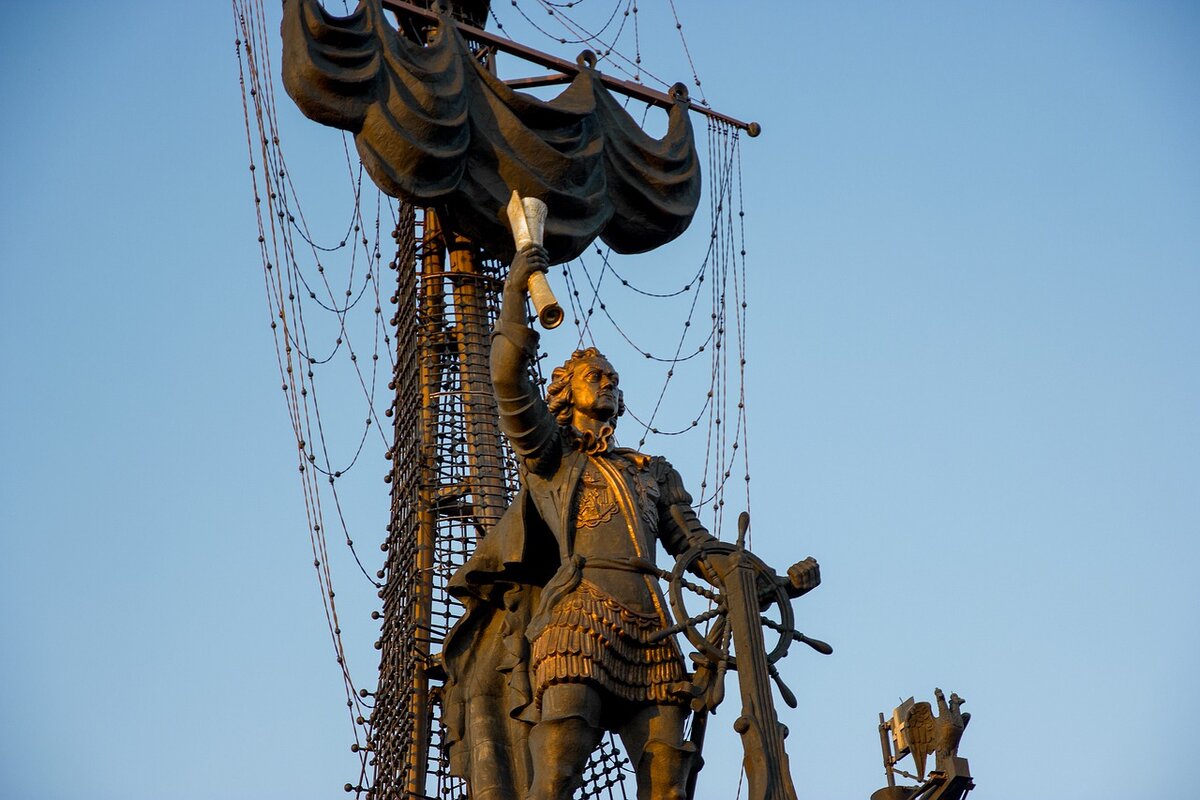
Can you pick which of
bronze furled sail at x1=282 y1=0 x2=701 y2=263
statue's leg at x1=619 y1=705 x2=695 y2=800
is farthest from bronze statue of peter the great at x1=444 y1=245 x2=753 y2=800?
bronze furled sail at x1=282 y1=0 x2=701 y2=263

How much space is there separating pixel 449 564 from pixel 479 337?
1558mm

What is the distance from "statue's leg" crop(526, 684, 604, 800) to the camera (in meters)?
11.7

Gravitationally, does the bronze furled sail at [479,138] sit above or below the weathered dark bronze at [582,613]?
above

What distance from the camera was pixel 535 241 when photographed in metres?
12.1

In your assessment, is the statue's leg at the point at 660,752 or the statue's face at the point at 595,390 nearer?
the statue's leg at the point at 660,752

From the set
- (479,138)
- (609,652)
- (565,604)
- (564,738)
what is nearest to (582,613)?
(565,604)

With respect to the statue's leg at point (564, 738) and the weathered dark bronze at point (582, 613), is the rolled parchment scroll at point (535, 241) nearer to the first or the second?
the weathered dark bronze at point (582, 613)

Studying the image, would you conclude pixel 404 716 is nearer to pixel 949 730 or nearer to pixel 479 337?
pixel 479 337

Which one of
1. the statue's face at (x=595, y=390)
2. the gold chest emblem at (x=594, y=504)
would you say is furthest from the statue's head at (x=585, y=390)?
the gold chest emblem at (x=594, y=504)

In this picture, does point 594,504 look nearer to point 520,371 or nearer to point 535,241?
point 520,371

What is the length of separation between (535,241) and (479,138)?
10.6 feet

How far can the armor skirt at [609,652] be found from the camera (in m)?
11.8

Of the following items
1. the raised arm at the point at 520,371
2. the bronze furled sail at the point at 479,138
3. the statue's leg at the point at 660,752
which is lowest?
the statue's leg at the point at 660,752

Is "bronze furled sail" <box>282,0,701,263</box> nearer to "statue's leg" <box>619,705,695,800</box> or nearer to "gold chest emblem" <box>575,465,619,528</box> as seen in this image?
"gold chest emblem" <box>575,465,619,528</box>
